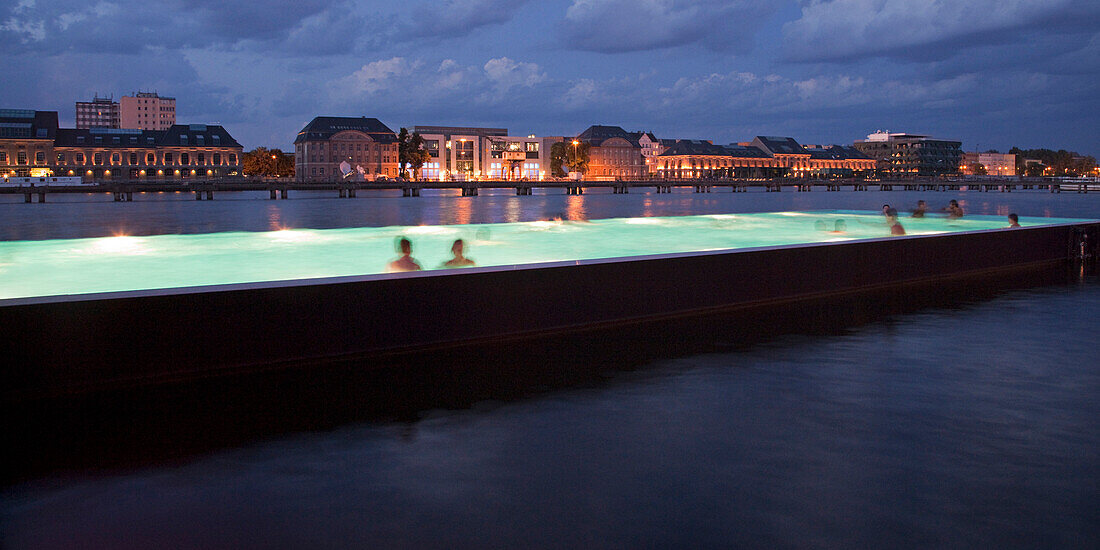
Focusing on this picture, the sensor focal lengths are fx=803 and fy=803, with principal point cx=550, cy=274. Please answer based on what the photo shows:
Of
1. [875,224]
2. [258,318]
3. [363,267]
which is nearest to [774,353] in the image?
[363,267]

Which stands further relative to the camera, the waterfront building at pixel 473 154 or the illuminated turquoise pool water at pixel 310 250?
the waterfront building at pixel 473 154

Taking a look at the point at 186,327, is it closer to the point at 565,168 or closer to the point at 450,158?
the point at 450,158

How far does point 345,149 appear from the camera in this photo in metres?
128

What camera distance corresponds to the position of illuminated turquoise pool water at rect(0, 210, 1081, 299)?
710 centimetres

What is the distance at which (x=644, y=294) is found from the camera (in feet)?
29.7

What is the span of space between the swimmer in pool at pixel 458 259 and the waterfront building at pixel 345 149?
117229 millimetres

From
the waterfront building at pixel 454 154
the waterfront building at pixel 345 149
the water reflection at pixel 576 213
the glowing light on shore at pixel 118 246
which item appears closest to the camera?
the glowing light on shore at pixel 118 246

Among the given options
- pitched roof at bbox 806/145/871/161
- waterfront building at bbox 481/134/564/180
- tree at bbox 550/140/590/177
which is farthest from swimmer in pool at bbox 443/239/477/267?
pitched roof at bbox 806/145/871/161

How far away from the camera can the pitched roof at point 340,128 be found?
128 metres

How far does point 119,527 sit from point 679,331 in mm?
5920

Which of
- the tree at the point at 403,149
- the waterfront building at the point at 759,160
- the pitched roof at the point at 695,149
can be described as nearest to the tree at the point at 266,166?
the tree at the point at 403,149

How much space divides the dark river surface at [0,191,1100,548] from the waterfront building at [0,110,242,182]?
115 meters

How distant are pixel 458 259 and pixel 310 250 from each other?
1715 millimetres

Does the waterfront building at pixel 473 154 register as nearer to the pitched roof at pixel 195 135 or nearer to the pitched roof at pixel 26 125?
the pitched roof at pixel 195 135
